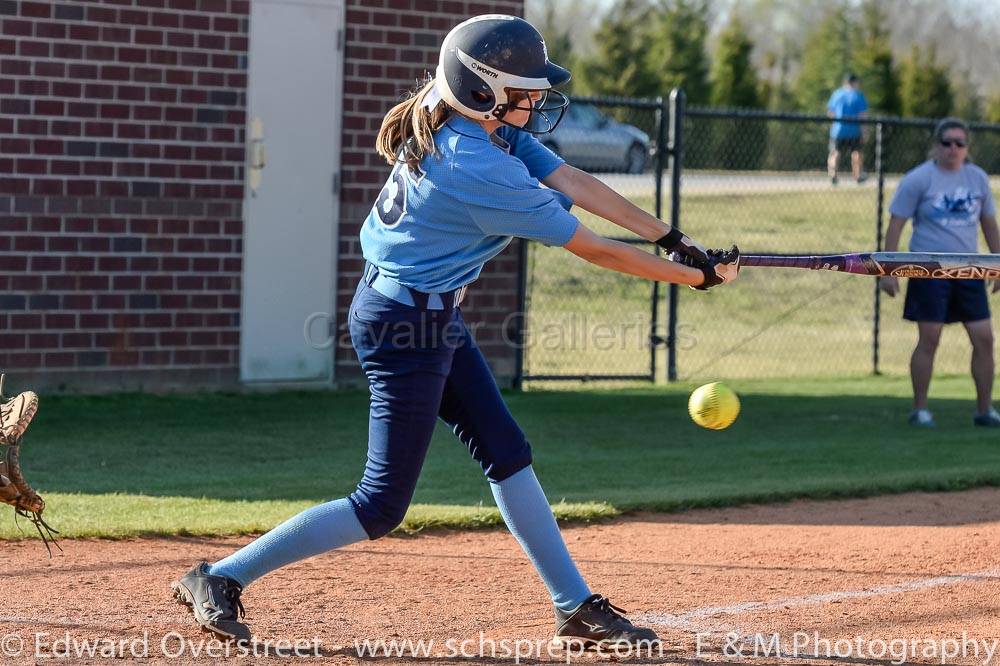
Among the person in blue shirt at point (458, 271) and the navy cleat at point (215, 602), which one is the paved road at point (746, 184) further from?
the navy cleat at point (215, 602)

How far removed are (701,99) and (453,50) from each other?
35.5m

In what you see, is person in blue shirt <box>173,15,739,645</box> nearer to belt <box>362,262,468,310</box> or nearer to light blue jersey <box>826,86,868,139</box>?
Result: belt <box>362,262,468,310</box>

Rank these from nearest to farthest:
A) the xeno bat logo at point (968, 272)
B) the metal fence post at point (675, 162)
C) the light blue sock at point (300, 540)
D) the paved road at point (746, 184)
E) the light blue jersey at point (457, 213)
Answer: the light blue jersey at point (457, 213)
the light blue sock at point (300, 540)
the xeno bat logo at point (968, 272)
the metal fence post at point (675, 162)
the paved road at point (746, 184)

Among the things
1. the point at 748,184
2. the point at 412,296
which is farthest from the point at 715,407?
the point at 748,184

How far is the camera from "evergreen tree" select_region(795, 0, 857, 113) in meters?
39.9

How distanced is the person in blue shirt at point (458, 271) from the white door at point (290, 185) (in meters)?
→ 6.34

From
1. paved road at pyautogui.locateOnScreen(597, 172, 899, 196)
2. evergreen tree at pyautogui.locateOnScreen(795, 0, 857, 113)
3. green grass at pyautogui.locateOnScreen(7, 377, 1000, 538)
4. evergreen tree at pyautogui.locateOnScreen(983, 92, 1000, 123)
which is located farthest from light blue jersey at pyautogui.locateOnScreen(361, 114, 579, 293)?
evergreen tree at pyautogui.locateOnScreen(795, 0, 857, 113)

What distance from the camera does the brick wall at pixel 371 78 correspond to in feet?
36.5

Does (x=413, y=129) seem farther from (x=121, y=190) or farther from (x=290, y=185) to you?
(x=290, y=185)

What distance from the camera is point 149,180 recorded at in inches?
410

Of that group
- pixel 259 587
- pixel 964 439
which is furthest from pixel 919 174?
pixel 259 587

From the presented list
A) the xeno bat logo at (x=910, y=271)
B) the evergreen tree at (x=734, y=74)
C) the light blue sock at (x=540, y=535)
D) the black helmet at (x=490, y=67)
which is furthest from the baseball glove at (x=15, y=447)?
the evergreen tree at (x=734, y=74)

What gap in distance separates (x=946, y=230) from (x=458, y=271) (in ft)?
20.9

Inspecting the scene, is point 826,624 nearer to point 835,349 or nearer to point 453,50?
point 453,50
